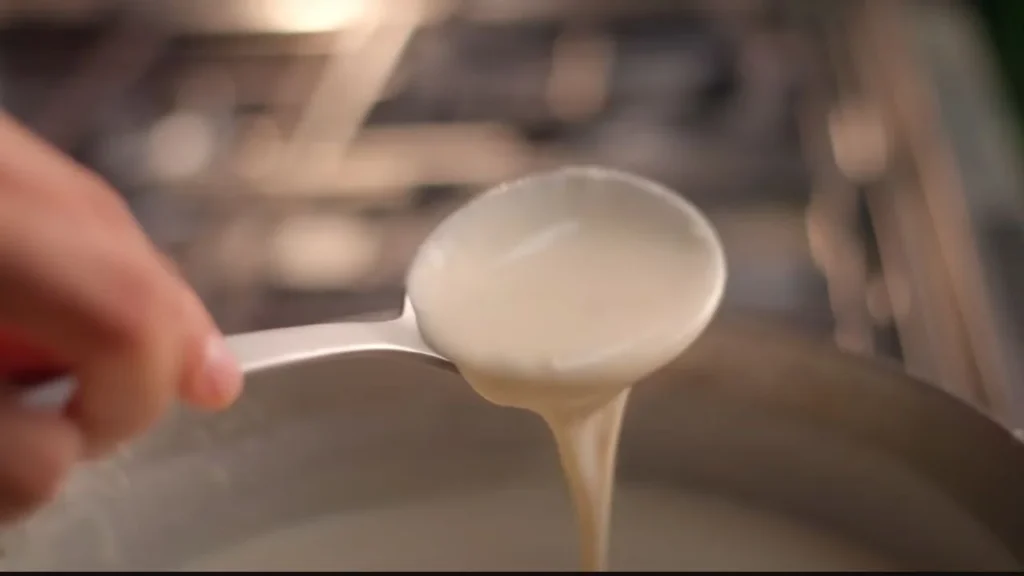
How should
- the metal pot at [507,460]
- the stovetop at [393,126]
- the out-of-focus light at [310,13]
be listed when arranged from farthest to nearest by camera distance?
the out-of-focus light at [310,13] < the stovetop at [393,126] < the metal pot at [507,460]

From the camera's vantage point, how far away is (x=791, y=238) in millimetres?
711

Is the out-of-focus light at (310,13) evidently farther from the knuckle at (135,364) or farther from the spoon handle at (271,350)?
the knuckle at (135,364)

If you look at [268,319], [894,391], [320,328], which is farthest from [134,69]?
[894,391]

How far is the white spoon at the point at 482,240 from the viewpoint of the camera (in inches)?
18.7

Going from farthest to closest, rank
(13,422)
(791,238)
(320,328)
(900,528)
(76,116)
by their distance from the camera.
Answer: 1. (76,116)
2. (791,238)
3. (900,528)
4. (320,328)
5. (13,422)

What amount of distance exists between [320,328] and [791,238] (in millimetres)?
341

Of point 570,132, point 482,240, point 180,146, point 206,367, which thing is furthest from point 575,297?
point 180,146

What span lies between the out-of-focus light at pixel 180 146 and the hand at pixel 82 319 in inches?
16.8

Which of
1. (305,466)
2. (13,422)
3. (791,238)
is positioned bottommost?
(305,466)

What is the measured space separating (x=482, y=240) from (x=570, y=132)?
287 mm

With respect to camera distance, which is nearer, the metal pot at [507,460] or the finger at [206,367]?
the finger at [206,367]

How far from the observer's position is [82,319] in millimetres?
340

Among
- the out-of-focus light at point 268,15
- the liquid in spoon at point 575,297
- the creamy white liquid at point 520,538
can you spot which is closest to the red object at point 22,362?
the liquid in spoon at point 575,297

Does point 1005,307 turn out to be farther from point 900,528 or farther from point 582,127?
point 582,127
